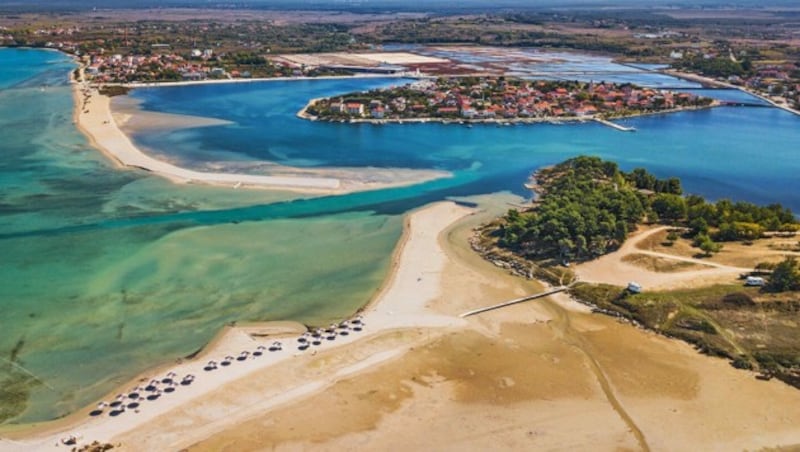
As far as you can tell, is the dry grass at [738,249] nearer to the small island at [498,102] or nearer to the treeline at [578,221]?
the treeline at [578,221]

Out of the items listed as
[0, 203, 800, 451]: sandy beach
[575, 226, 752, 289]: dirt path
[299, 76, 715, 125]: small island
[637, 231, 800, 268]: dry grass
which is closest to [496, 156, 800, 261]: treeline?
[637, 231, 800, 268]: dry grass

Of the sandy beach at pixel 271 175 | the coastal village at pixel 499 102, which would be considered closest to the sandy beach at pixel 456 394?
the sandy beach at pixel 271 175

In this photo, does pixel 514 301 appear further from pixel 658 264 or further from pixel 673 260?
pixel 673 260

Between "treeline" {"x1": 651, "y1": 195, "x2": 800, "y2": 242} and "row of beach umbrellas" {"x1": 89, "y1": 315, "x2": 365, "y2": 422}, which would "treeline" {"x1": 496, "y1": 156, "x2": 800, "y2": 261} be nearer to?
"treeline" {"x1": 651, "y1": 195, "x2": 800, "y2": 242}

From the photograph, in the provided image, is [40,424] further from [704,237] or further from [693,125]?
[693,125]

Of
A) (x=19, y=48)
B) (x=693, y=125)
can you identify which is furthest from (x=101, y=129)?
(x=19, y=48)

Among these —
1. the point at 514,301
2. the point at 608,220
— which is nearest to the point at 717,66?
the point at 608,220
